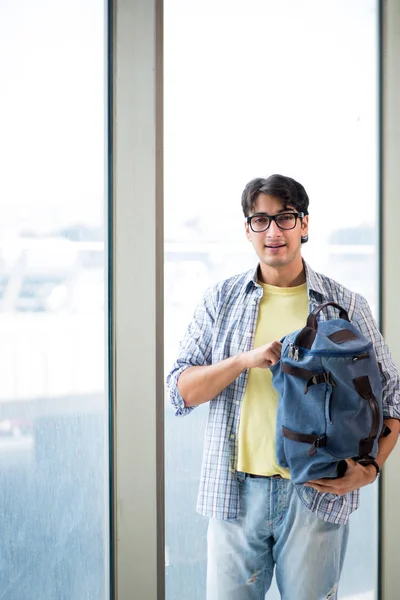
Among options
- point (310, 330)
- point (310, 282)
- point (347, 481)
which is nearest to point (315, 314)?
point (310, 330)

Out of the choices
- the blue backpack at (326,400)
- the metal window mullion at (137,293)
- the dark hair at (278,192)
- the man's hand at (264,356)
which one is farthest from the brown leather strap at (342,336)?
the metal window mullion at (137,293)

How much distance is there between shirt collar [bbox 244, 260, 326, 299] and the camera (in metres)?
1.64

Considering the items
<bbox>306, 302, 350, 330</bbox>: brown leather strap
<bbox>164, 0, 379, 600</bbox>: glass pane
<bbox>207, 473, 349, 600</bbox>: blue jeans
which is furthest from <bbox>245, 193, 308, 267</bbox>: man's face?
<bbox>207, 473, 349, 600</bbox>: blue jeans

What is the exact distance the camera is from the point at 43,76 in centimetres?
169

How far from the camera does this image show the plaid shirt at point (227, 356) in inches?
61.1

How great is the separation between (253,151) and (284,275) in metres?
0.47

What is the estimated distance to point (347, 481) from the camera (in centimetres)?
152

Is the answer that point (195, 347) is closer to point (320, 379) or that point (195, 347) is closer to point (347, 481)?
point (320, 379)

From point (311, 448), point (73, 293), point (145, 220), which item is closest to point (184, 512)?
point (311, 448)

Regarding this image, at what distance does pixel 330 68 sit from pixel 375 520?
1.46m

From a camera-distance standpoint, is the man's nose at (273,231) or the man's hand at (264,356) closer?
the man's hand at (264,356)

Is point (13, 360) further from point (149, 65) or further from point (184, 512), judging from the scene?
point (149, 65)

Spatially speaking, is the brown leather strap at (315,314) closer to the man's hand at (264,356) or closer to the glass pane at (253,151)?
the man's hand at (264,356)

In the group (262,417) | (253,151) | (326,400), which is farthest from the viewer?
(253,151)
